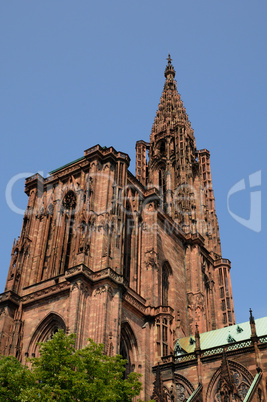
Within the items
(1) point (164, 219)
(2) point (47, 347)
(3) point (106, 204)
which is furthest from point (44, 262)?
(2) point (47, 347)

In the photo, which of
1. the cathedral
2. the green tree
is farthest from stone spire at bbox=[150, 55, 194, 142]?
the green tree

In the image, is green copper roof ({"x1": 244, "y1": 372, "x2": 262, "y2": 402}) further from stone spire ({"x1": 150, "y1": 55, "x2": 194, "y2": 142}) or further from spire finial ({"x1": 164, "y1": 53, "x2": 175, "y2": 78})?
spire finial ({"x1": 164, "y1": 53, "x2": 175, "y2": 78})

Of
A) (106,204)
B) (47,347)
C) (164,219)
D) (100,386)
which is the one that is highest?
(164,219)

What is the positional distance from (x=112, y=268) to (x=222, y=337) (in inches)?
361

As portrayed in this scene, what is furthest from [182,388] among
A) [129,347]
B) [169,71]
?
[169,71]

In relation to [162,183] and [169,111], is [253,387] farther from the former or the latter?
[169,111]

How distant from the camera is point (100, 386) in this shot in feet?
67.1

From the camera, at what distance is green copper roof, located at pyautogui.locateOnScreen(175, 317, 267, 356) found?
107 feet

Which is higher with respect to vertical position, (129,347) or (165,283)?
(165,283)

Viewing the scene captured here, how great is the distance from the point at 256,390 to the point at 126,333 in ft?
28.0

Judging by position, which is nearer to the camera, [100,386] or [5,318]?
[100,386]

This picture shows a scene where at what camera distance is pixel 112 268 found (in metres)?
30.5

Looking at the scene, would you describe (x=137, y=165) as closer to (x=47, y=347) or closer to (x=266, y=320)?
(x=266, y=320)

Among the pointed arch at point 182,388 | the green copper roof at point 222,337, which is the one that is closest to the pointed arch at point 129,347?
the pointed arch at point 182,388
